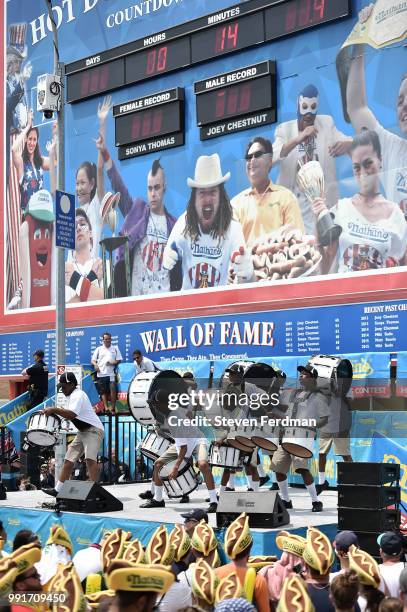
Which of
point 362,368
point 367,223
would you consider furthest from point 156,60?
point 362,368

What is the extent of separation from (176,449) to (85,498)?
1.48 metres

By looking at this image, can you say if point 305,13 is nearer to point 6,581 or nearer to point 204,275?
point 204,275

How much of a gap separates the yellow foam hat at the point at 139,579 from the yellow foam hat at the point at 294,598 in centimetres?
121

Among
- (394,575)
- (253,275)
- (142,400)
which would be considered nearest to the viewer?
(394,575)

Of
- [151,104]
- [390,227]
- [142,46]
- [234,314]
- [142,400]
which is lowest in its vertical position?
[142,400]

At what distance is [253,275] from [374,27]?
5.21m

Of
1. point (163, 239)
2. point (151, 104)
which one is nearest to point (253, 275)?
point (163, 239)

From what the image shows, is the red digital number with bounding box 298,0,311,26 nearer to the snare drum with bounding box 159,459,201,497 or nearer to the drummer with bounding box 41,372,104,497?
the drummer with bounding box 41,372,104,497

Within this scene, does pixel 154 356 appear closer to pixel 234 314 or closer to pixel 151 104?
pixel 234 314

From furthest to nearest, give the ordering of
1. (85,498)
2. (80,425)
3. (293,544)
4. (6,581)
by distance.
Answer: (80,425) < (85,498) < (293,544) < (6,581)

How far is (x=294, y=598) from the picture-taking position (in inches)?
190

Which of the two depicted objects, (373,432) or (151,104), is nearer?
(373,432)

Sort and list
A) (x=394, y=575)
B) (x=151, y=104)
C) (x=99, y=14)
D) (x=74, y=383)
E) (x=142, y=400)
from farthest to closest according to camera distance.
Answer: (x=99, y=14), (x=151, y=104), (x=142, y=400), (x=74, y=383), (x=394, y=575)

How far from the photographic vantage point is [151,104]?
21.2 metres
